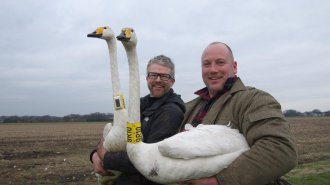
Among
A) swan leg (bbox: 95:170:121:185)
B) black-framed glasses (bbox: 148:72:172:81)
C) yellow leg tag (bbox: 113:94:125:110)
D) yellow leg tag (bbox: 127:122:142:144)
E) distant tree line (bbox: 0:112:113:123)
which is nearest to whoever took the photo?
yellow leg tag (bbox: 127:122:142:144)

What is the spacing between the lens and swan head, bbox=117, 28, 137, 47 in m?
4.48

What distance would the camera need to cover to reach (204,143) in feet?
11.6

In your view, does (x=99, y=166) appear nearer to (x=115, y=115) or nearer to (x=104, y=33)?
(x=115, y=115)

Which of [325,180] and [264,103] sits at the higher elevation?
[264,103]

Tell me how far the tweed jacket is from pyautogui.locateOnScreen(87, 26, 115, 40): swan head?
2.27 meters

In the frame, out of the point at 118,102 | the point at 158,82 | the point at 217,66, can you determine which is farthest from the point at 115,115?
the point at 217,66

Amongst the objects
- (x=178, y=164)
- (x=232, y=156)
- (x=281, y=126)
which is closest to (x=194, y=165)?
(x=178, y=164)

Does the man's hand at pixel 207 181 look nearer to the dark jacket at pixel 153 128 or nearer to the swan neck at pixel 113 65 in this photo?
the dark jacket at pixel 153 128

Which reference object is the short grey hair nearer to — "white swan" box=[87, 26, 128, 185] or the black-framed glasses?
the black-framed glasses

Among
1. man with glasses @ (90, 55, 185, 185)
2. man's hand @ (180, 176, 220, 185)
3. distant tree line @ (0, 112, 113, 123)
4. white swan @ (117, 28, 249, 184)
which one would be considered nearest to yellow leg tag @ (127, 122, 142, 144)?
white swan @ (117, 28, 249, 184)

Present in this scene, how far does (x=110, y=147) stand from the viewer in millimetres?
4730

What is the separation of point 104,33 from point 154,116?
1.36 meters

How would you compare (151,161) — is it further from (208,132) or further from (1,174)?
(1,174)

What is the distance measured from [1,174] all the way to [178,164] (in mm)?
14360
